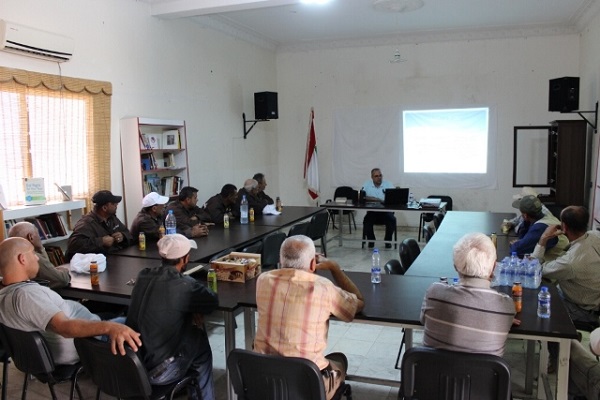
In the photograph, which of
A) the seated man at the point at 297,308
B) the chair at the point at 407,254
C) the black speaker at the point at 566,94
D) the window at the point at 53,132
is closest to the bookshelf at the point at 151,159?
the window at the point at 53,132

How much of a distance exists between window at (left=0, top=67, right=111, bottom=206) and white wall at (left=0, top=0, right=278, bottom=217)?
0.48 ft

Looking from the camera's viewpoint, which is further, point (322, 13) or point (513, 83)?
point (513, 83)

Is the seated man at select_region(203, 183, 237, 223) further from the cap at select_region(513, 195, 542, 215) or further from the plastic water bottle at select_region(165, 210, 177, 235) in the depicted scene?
the cap at select_region(513, 195, 542, 215)

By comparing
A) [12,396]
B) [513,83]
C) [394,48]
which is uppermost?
[394,48]

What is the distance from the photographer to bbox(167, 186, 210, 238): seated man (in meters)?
4.92

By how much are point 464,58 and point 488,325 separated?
7.39 meters

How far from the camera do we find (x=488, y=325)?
6.77 ft

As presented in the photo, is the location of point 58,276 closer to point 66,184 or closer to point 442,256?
point 66,184

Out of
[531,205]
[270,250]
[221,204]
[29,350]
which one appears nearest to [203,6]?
[221,204]

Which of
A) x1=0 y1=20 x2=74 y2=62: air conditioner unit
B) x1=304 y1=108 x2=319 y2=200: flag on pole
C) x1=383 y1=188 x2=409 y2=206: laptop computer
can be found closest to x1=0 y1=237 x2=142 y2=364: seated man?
x1=0 y1=20 x2=74 y2=62: air conditioner unit

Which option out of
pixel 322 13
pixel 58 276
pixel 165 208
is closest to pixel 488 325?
pixel 58 276

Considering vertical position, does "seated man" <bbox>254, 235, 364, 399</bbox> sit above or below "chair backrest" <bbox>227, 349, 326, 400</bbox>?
above

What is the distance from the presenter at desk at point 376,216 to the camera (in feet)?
25.1

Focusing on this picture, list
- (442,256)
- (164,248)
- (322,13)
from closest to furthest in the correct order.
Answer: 1. (164,248)
2. (442,256)
3. (322,13)
